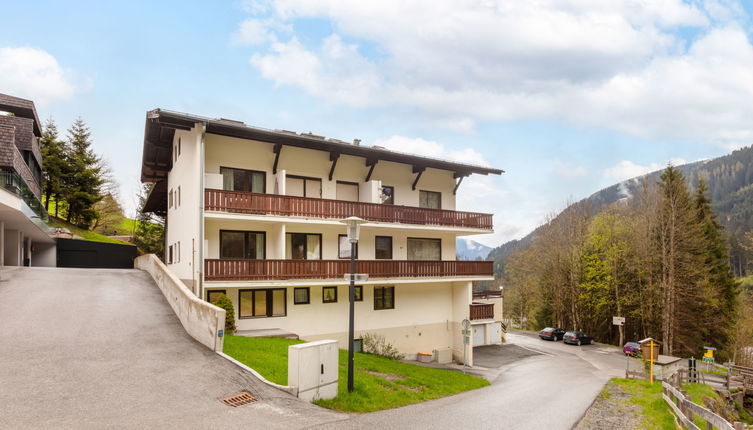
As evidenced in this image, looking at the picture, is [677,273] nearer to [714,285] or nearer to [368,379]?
[714,285]

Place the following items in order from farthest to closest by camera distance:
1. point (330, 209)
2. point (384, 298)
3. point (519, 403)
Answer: point (384, 298), point (330, 209), point (519, 403)

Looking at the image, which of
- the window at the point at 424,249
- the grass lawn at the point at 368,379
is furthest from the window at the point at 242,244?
the window at the point at 424,249

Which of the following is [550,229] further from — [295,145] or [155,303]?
[155,303]

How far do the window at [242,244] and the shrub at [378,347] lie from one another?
6.91 meters

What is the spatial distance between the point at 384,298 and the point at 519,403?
11396mm

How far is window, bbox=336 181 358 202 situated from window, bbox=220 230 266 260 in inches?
191

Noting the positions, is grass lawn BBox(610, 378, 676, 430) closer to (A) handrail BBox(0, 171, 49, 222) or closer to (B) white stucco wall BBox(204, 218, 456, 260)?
(B) white stucco wall BBox(204, 218, 456, 260)

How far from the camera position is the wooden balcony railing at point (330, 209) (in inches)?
784

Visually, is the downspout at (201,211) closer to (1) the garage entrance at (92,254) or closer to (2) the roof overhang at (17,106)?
(1) the garage entrance at (92,254)

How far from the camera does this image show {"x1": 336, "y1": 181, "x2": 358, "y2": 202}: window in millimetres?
24922

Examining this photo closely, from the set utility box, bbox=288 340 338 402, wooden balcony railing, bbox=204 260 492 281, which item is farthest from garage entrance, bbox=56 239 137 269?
utility box, bbox=288 340 338 402

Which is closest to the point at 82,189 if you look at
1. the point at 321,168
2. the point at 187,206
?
the point at 187,206

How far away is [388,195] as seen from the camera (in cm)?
2664

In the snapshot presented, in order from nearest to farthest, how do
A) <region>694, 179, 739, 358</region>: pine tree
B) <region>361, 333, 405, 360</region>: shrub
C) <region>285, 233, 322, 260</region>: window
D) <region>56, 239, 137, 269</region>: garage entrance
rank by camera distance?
<region>285, 233, 322, 260</region>: window
<region>361, 333, 405, 360</region>: shrub
<region>56, 239, 137, 269</region>: garage entrance
<region>694, 179, 739, 358</region>: pine tree
